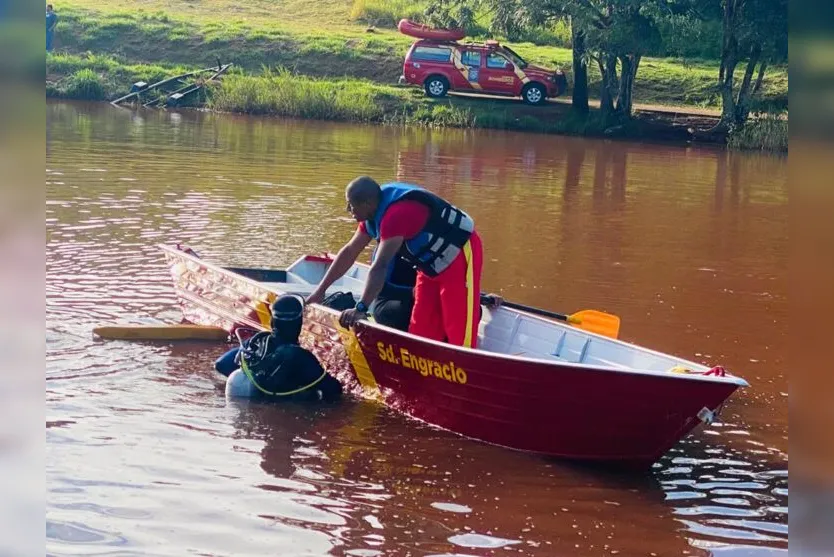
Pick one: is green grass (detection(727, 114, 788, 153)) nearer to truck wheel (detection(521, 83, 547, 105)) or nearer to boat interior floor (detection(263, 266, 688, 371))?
truck wheel (detection(521, 83, 547, 105))

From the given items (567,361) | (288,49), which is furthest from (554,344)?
(288,49)

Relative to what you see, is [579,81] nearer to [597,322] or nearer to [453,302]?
[597,322]

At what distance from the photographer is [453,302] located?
7.20 m

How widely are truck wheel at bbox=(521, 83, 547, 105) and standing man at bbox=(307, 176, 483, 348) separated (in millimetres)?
25637

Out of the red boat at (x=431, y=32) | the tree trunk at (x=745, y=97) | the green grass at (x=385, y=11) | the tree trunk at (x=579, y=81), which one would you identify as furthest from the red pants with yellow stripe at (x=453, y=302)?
the green grass at (x=385, y=11)

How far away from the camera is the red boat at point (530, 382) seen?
6.10 meters

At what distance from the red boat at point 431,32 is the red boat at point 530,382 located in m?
24.8

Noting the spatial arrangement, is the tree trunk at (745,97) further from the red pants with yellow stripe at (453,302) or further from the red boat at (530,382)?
the red pants with yellow stripe at (453,302)

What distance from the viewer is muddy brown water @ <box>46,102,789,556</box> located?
5602 millimetres
